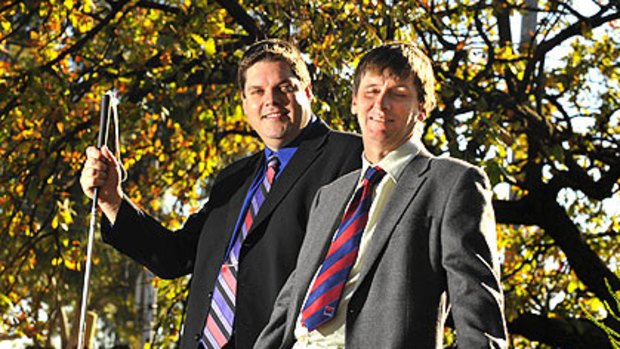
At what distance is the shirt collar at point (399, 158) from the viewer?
2943 mm

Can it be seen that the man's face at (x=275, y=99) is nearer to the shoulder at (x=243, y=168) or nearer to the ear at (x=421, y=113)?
the shoulder at (x=243, y=168)

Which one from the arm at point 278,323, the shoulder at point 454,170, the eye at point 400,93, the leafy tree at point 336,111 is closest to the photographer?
the shoulder at point 454,170

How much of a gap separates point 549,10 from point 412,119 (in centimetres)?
564

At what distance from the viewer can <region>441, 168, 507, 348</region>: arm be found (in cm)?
262

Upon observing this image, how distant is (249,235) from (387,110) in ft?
2.50

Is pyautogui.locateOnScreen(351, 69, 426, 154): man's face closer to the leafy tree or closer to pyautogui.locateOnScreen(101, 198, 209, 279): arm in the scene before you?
pyautogui.locateOnScreen(101, 198, 209, 279): arm


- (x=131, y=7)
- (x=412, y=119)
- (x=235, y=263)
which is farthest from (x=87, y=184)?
(x=131, y=7)

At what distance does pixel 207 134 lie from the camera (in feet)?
28.5

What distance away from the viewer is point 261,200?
3590 mm

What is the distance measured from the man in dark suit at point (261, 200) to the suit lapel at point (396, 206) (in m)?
0.57

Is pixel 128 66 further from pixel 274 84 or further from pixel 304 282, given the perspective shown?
pixel 304 282

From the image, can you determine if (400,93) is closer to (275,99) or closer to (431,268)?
(431,268)

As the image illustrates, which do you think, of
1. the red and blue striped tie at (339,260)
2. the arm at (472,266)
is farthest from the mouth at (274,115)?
the arm at (472,266)

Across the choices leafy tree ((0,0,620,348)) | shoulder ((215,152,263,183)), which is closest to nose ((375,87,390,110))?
shoulder ((215,152,263,183))
